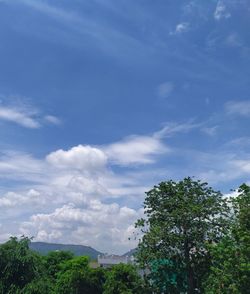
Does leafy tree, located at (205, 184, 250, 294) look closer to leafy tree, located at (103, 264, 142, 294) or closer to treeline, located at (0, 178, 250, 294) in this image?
treeline, located at (0, 178, 250, 294)

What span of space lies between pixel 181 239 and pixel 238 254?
14729 millimetres

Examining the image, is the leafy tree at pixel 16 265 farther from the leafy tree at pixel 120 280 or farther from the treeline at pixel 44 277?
the leafy tree at pixel 120 280

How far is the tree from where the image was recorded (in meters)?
37.3

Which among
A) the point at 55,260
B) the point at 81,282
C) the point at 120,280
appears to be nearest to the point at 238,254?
the point at 120,280

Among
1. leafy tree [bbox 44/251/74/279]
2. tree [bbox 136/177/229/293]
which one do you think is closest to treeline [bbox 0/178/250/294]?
tree [bbox 136/177/229/293]

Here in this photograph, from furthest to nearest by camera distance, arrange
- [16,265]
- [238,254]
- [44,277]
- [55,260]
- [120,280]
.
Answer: [55,260], [120,280], [44,277], [16,265], [238,254]

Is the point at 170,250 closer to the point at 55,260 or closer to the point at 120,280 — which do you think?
the point at 120,280

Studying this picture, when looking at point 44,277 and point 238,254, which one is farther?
point 44,277

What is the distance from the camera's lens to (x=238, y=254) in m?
22.4

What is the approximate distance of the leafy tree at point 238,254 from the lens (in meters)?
21.5

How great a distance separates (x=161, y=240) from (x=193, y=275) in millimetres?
3699

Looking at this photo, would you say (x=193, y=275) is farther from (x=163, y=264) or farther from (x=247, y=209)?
(x=247, y=209)

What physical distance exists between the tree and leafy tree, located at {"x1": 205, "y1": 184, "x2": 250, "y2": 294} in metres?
10.2

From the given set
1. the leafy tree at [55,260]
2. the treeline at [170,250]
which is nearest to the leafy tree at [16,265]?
the treeline at [170,250]
